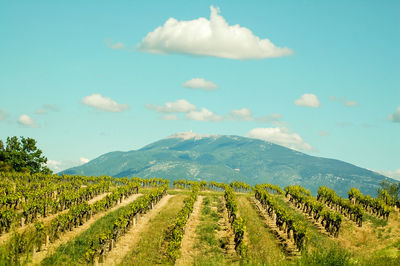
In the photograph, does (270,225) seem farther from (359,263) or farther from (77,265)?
(359,263)

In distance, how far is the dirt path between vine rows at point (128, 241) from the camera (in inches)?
1372

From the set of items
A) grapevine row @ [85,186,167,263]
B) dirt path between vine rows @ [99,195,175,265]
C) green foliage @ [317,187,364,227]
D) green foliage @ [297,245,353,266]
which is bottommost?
dirt path between vine rows @ [99,195,175,265]

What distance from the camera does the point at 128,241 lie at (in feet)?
137

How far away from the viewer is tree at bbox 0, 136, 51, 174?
115375 millimetres

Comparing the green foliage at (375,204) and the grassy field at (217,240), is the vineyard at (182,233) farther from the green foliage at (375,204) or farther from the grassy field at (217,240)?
the green foliage at (375,204)

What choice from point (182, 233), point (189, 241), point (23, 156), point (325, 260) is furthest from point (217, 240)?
point (23, 156)

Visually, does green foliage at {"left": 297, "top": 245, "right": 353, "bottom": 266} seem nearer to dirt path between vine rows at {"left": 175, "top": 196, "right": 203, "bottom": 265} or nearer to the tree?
dirt path between vine rows at {"left": 175, "top": 196, "right": 203, "bottom": 265}

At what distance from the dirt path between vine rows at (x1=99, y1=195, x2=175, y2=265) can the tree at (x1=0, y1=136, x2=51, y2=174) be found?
240ft

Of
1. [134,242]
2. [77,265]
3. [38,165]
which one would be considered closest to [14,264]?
[77,265]

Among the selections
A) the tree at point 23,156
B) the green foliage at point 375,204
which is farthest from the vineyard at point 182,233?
the tree at point 23,156

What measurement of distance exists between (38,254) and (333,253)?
27885 millimetres

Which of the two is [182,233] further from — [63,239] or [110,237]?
[63,239]

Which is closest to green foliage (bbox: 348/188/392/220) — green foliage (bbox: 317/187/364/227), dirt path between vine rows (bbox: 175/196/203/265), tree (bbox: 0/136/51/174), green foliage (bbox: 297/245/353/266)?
green foliage (bbox: 317/187/364/227)

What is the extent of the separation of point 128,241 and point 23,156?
9048cm
